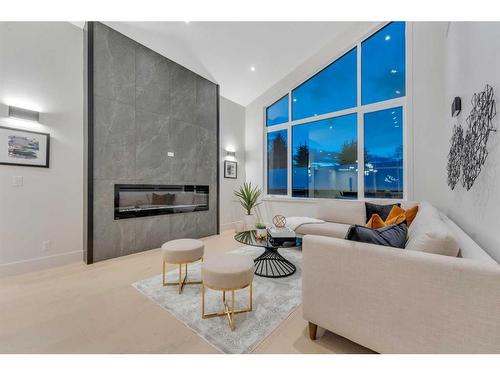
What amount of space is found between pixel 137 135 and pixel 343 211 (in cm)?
369

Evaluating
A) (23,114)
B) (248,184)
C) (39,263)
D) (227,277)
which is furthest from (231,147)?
(227,277)

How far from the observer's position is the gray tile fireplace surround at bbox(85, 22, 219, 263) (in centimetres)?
308

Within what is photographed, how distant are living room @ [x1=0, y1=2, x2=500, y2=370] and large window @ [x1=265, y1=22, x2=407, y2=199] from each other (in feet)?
0.10

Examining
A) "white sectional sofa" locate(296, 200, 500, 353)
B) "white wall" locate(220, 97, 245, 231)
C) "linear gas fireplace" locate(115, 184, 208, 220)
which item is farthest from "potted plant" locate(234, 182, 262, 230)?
"white sectional sofa" locate(296, 200, 500, 353)

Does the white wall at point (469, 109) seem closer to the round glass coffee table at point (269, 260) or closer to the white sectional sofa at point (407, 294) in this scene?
the white sectional sofa at point (407, 294)

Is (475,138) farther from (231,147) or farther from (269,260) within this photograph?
(231,147)

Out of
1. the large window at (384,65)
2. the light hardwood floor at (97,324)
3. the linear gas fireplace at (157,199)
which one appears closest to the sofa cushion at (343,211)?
the large window at (384,65)

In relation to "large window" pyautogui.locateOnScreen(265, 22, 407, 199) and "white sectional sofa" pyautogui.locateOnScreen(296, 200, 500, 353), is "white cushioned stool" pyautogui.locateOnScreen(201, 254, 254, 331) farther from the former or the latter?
"large window" pyautogui.locateOnScreen(265, 22, 407, 199)

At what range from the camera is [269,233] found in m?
2.83

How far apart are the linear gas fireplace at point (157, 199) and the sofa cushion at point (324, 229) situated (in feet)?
7.15

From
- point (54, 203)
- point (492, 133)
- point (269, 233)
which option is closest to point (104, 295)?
point (54, 203)

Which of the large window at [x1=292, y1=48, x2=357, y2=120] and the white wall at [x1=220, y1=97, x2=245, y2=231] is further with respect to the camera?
the white wall at [x1=220, y1=97, x2=245, y2=231]
